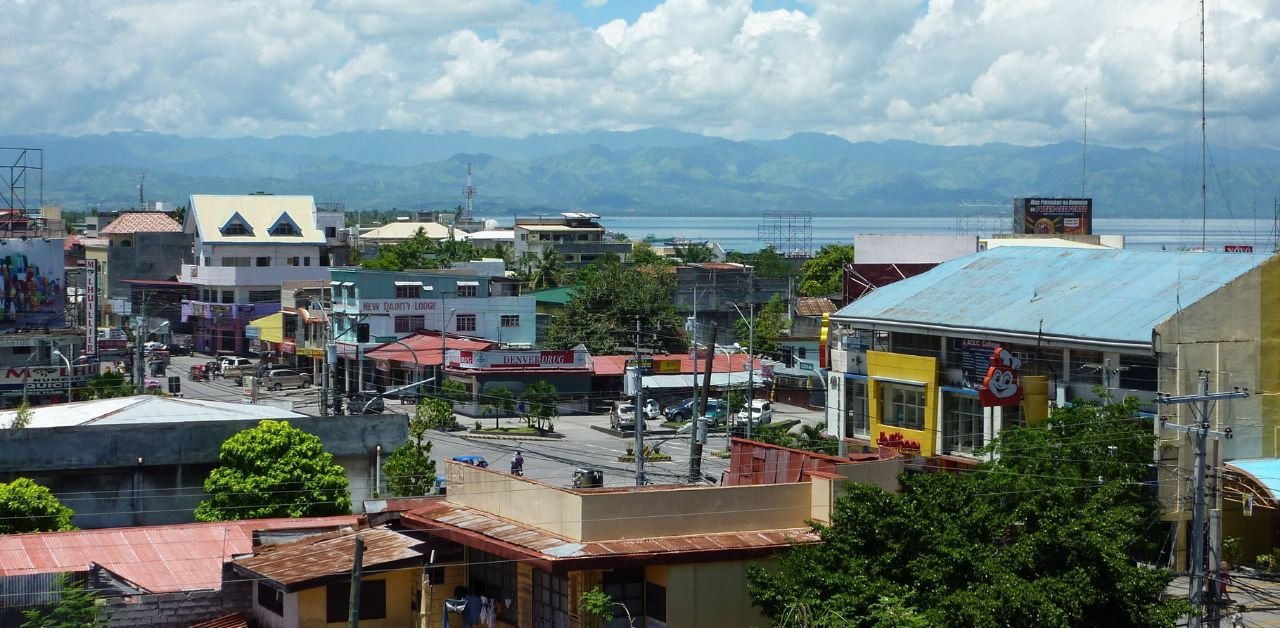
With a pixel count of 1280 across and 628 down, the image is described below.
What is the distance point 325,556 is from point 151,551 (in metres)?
3.85

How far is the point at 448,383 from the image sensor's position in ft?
218

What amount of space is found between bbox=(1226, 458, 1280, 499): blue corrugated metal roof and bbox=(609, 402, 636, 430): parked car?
29423 millimetres

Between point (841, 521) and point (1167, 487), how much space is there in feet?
55.0

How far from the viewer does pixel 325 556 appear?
75.9 ft

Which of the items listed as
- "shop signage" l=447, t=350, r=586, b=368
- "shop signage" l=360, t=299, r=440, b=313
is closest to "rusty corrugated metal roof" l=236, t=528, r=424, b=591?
"shop signage" l=447, t=350, r=586, b=368

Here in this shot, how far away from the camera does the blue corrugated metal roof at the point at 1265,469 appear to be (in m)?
33.5

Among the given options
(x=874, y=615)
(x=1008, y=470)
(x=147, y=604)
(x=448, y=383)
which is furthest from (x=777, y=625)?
(x=448, y=383)

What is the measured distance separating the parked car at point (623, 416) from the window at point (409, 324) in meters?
16.5

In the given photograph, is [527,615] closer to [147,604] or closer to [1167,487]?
[147,604]

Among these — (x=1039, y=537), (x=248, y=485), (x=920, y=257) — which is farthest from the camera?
(x=920, y=257)

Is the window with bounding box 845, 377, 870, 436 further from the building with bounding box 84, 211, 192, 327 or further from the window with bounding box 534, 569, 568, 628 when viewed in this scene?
the building with bounding box 84, 211, 192, 327

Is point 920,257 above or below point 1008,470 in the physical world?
above

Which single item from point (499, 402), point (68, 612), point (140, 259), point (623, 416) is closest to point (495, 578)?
point (68, 612)

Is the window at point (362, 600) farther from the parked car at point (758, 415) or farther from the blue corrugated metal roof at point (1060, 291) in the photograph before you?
the parked car at point (758, 415)
